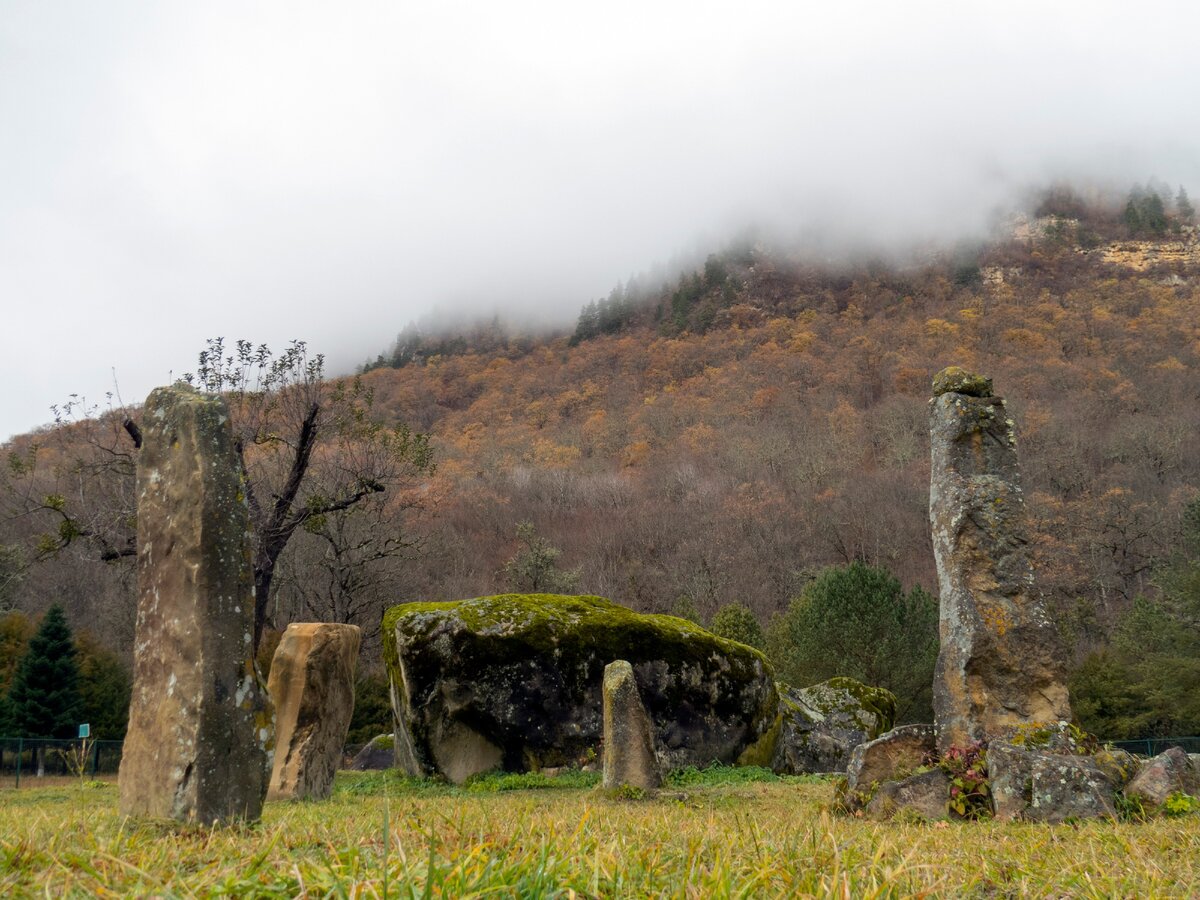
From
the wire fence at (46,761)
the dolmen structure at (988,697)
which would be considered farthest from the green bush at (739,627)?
the dolmen structure at (988,697)

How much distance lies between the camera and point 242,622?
7.18 metres

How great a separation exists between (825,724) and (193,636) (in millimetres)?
16361

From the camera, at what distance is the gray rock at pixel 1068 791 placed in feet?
25.9

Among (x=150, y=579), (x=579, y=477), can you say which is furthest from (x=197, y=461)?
(x=579, y=477)

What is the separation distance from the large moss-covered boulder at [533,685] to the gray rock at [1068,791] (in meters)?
7.89

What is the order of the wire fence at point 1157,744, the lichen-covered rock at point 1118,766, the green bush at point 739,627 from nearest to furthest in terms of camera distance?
the lichen-covered rock at point 1118,766
the wire fence at point 1157,744
the green bush at point 739,627

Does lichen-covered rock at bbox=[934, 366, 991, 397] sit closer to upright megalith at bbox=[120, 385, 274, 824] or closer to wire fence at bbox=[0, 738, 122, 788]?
upright megalith at bbox=[120, 385, 274, 824]

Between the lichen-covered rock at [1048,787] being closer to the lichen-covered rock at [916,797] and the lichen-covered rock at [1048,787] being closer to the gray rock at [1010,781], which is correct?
the gray rock at [1010,781]

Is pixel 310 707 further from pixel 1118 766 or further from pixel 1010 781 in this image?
pixel 1118 766

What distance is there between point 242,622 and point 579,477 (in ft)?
168

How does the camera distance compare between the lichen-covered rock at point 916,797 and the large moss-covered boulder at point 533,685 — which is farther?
the large moss-covered boulder at point 533,685

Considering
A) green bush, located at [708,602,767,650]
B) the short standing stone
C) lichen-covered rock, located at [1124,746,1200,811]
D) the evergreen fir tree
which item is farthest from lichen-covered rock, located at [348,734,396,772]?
lichen-covered rock, located at [1124,746,1200,811]

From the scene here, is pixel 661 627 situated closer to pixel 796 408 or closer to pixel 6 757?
pixel 6 757

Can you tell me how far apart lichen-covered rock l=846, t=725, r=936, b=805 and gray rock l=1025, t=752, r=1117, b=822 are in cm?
169
